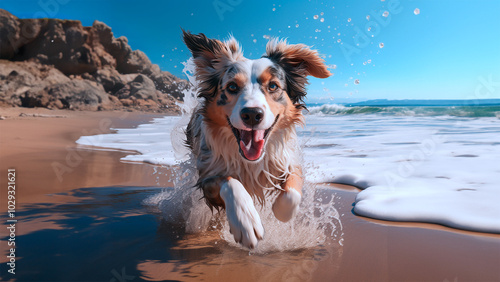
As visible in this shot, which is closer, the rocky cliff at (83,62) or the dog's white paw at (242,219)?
the dog's white paw at (242,219)

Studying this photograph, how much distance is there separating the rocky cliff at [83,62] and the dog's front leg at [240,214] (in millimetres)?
25853

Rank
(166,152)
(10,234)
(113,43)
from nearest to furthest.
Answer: (10,234) < (166,152) < (113,43)

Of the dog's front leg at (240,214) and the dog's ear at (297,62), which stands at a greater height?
the dog's ear at (297,62)

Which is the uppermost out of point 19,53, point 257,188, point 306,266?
point 19,53

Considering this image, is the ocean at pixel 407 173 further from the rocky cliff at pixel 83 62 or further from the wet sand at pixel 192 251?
the rocky cliff at pixel 83 62

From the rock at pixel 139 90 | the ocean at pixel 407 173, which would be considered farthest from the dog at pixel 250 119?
the rock at pixel 139 90

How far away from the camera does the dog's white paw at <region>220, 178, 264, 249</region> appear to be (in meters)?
2.19

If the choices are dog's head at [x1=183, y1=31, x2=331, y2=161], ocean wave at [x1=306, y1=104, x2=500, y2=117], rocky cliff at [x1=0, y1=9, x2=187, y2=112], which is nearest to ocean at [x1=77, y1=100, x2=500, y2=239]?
dog's head at [x1=183, y1=31, x2=331, y2=161]

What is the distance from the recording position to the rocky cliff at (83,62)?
29.9m

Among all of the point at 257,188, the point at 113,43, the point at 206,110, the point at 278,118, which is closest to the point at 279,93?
the point at 278,118

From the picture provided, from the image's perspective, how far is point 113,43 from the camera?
40.1m

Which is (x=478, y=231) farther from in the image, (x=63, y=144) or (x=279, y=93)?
(x=63, y=144)

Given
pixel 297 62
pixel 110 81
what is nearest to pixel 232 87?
pixel 297 62

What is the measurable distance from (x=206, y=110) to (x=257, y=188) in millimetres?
789
